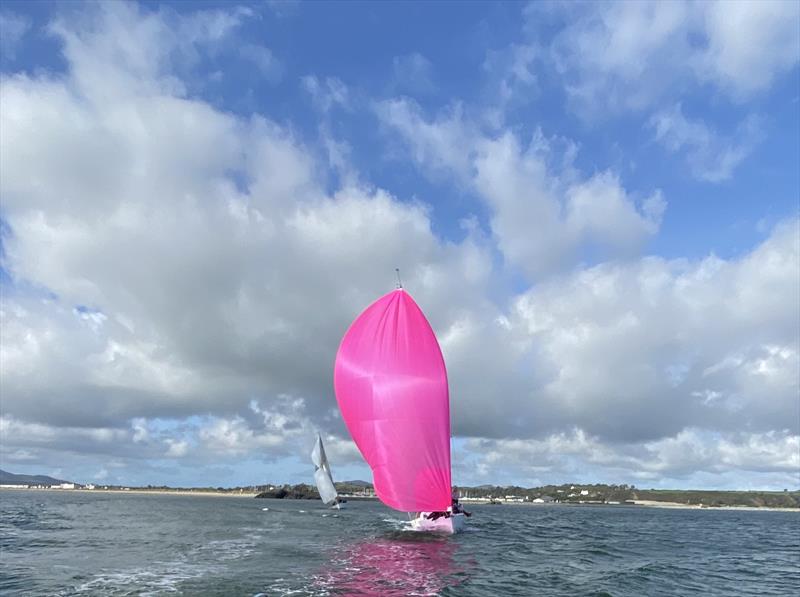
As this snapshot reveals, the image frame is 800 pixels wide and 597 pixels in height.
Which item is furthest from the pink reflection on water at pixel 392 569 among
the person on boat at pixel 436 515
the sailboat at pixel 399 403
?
the person on boat at pixel 436 515

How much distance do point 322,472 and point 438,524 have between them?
5402 centimetres

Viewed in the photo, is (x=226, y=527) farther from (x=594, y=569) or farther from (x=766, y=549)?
(x=766, y=549)

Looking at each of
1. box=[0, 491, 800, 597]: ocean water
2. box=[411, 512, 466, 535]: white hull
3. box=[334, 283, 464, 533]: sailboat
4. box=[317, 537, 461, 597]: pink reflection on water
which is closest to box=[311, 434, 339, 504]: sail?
box=[0, 491, 800, 597]: ocean water

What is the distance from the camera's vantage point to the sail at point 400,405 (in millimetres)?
37406

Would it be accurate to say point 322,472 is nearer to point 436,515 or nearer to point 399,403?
point 436,515

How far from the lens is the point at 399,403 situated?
1487 inches

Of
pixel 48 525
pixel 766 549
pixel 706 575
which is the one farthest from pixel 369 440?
pixel 766 549

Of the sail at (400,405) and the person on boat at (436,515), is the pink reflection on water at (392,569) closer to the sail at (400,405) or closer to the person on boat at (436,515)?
the sail at (400,405)

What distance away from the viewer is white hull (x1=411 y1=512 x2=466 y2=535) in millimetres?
49331

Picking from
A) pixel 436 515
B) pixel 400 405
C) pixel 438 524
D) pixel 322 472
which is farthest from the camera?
pixel 322 472

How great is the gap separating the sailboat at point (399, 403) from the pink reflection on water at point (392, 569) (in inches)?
121

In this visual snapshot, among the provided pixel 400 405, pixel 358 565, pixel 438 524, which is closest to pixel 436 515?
pixel 438 524

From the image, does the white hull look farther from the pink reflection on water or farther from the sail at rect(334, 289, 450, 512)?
the sail at rect(334, 289, 450, 512)

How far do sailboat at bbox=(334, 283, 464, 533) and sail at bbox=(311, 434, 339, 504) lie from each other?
2347 inches
